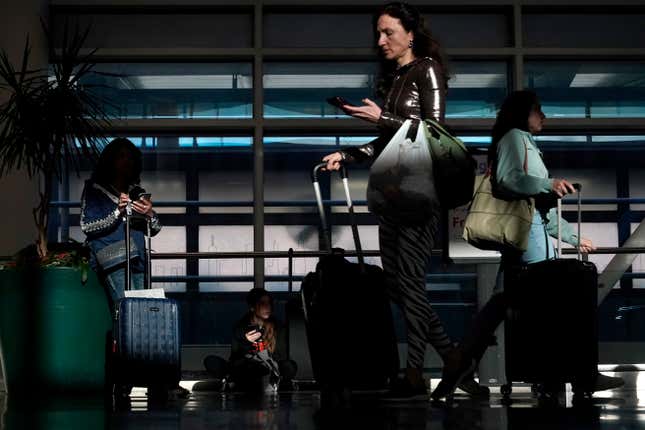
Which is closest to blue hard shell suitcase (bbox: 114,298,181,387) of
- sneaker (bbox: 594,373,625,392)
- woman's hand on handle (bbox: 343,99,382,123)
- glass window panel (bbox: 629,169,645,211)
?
woman's hand on handle (bbox: 343,99,382,123)

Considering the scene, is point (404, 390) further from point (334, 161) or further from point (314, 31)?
point (314, 31)

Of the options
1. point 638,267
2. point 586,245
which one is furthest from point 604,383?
point 638,267

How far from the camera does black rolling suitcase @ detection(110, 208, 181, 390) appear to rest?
5770mm

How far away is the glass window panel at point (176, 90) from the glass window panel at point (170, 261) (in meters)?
0.79

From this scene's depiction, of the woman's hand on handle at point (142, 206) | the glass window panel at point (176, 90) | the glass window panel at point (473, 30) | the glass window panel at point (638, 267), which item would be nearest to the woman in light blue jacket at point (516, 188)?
the woman's hand on handle at point (142, 206)

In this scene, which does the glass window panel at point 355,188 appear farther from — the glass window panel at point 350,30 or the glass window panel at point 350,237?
the glass window panel at point 350,30

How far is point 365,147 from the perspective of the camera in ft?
15.5

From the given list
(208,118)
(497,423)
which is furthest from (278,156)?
(497,423)

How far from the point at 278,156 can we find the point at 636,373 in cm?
277

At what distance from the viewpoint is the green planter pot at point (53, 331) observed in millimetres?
6184

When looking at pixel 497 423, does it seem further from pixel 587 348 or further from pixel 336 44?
pixel 336 44

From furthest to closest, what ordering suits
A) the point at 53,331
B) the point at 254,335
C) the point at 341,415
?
1. the point at 254,335
2. the point at 53,331
3. the point at 341,415

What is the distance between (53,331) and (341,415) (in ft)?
8.57

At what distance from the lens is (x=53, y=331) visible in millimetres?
6211
